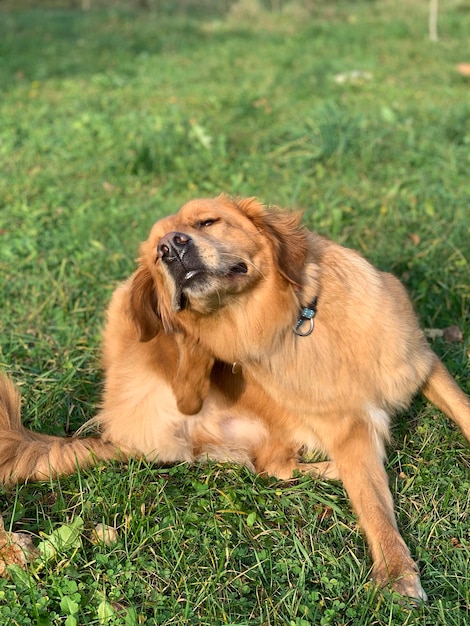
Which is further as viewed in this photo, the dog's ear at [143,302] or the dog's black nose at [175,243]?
the dog's ear at [143,302]

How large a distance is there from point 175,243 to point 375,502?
4.11 ft

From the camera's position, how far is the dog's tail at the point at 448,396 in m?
2.87

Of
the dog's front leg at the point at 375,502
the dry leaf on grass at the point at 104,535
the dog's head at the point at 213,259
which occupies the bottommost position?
the dry leaf on grass at the point at 104,535

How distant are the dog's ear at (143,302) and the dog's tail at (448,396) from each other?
4.09 ft

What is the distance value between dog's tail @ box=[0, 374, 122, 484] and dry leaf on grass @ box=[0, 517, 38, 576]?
0.34 m

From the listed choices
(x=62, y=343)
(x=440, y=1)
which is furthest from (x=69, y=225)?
(x=440, y=1)

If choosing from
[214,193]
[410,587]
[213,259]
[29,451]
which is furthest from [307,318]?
[214,193]

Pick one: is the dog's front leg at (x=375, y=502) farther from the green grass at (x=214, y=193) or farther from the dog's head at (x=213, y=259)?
the dog's head at (x=213, y=259)

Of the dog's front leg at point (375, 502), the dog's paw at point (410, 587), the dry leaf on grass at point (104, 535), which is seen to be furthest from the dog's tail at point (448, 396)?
the dry leaf on grass at point (104, 535)

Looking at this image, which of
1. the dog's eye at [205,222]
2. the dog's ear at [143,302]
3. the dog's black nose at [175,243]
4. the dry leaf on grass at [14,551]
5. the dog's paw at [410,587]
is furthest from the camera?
the dog's ear at [143,302]

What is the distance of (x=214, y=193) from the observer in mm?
5355

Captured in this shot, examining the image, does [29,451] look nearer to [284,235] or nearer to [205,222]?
[205,222]

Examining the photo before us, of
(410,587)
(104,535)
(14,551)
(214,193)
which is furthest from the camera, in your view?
(214,193)

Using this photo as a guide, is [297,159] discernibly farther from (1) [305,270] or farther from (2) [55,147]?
(1) [305,270]
